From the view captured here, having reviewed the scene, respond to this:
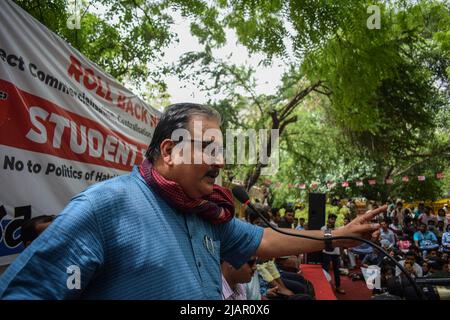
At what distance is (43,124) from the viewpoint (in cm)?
227

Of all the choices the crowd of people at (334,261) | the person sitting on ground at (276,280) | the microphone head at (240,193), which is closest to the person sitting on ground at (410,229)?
the crowd of people at (334,261)

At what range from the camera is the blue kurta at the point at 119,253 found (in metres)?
1.05

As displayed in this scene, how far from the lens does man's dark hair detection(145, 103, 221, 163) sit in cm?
154

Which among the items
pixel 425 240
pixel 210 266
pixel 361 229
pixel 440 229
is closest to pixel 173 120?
pixel 210 266

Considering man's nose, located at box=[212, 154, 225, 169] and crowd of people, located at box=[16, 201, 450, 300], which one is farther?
crowd of people, located at box=[16, 201, 450, 300]

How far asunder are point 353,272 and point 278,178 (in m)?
14.0

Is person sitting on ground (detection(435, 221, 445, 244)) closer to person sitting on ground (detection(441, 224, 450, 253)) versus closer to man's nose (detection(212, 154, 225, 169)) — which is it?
person sitting on ground (detection(441, 224, 450, 253))

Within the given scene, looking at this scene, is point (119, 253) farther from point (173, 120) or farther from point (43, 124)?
point (43, 124)

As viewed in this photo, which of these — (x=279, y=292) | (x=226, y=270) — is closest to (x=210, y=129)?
(x=226, y=270)

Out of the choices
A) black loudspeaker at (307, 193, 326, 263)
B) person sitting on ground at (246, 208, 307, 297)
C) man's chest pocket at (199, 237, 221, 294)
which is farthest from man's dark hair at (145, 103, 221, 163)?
black loudspeaker at (307, 193, 326, 263)

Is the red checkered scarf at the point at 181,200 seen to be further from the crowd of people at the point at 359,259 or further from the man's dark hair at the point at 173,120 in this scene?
the crowd of people at the point at 359,259

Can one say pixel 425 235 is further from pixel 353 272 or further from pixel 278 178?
pixel 278 178

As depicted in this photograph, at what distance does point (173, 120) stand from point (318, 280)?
6027 millimetres

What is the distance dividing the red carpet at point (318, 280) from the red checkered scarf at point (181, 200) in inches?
188
